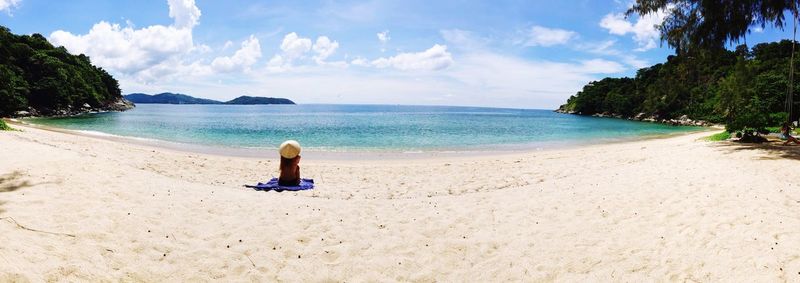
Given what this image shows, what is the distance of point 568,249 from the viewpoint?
6848mm

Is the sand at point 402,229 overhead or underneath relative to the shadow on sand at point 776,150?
underneath

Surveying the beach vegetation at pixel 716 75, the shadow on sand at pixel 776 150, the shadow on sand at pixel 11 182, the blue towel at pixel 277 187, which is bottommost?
the blue towel at pixel 277 187

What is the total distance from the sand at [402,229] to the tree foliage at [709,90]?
36.0 ft

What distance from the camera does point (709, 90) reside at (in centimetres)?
7675

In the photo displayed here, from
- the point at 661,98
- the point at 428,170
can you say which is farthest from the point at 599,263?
the point at 661,98

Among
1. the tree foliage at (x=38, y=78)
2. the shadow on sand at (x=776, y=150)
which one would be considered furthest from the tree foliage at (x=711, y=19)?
the tree foliage at (x=38, y=78)

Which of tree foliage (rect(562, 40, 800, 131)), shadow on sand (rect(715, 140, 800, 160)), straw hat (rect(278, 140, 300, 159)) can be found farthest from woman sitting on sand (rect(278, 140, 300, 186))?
tree foliage (rect(562, 40, 800, 131))

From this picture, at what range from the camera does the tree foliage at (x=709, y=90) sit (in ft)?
70.8

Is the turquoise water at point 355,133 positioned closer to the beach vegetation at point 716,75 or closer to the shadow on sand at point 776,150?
the beach vegetation at point 716,75

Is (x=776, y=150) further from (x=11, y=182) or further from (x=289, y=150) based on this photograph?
(x=11, y=182)

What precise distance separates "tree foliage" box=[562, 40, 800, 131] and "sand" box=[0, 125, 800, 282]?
1097 cm

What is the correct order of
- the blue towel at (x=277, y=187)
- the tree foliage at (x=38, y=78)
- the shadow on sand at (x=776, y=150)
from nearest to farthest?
the blue towel at (x=277, y=187)
the shadow on sand at (x=776, y=150)
the tree foliage at (x=38, y=78)

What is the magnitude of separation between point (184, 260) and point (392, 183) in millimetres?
8715

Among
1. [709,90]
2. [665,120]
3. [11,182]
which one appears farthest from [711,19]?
[665,120]
